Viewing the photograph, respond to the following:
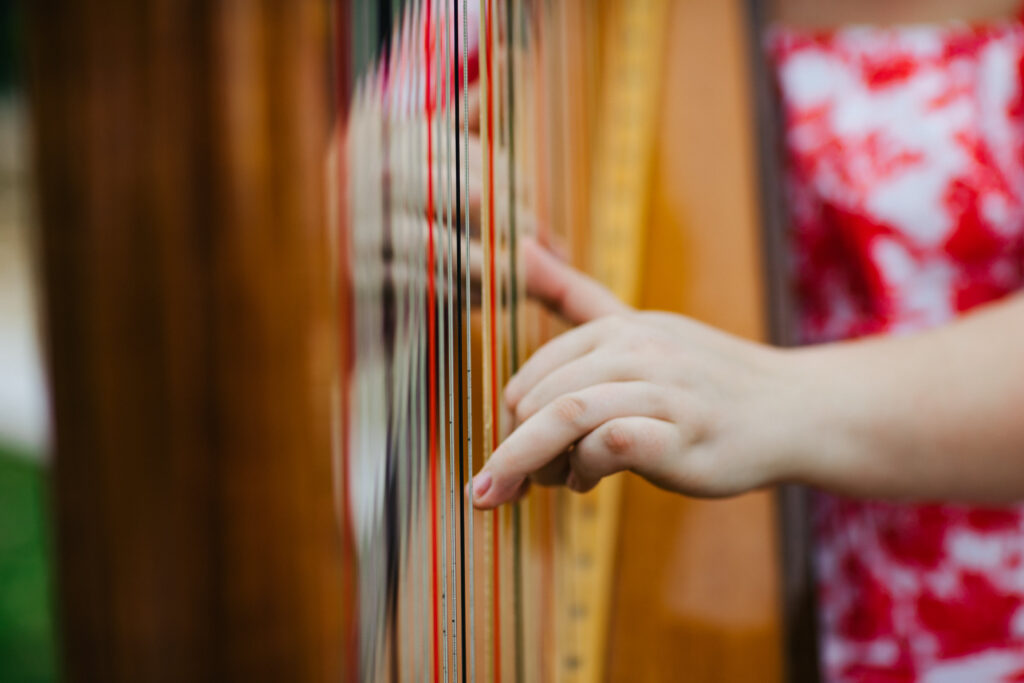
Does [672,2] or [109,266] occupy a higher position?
[672,2]

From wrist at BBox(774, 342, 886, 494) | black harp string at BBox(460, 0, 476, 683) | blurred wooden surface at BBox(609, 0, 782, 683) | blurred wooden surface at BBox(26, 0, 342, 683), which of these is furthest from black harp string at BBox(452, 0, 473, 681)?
blurred wooden surface at BBox(26, 0, 342, 683)

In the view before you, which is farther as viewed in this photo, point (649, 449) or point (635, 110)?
point (635, 110)

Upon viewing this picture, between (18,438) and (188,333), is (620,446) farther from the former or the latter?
(18,438)

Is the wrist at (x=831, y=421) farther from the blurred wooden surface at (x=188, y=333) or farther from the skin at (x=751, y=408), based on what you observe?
the blurred wooden surface at (x=188, y=333)

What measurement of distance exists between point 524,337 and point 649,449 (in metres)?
0.07

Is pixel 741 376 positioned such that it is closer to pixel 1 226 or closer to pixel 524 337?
pixel 524 337

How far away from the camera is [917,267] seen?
0.60 metres

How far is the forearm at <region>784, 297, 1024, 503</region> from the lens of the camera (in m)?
0.31

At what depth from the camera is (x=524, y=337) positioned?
29 cm

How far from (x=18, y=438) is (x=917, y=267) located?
955 millimetres

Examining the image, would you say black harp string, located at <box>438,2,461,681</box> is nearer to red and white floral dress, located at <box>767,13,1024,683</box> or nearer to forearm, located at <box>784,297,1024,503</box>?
forearm, located at <box>784,297,1024,503</box>

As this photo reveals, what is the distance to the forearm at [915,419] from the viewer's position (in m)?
0.31

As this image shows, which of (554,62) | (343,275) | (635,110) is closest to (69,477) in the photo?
(343,275)

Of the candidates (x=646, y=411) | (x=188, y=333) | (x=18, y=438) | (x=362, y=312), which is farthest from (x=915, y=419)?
(x=18, y=438)
